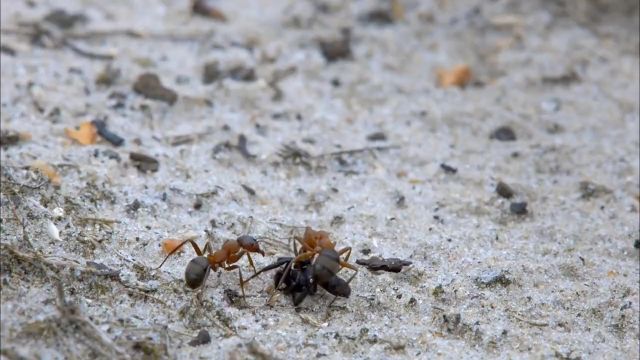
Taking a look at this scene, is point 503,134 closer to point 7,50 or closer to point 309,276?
point 309,276

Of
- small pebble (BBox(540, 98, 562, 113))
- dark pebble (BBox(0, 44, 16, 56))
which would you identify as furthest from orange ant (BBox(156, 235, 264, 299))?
small pebble (BBox(540, 98, 562, 113))

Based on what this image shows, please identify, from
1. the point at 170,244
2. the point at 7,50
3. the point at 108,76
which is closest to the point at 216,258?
the point at 170,244

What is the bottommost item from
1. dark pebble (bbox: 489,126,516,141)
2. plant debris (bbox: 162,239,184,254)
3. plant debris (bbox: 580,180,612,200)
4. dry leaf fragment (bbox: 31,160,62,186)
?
plant debris (bbox: 580,180,612,200)

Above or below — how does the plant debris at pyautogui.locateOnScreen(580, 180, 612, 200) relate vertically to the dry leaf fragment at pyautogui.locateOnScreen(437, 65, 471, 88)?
below

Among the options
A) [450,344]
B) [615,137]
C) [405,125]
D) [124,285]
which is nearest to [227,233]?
[124,285]

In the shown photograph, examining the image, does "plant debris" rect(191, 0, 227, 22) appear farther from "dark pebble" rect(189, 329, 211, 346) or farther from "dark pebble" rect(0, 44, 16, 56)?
"dark pebble" rect(189, 329, 211, 346)

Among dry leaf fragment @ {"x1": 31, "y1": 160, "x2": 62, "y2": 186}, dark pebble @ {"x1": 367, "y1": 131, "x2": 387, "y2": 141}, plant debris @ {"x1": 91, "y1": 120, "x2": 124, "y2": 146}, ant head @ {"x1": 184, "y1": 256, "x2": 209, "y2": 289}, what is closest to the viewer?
ant head @ {"x1": 184, "y1": 256, "x2": 209, "y2": 289}

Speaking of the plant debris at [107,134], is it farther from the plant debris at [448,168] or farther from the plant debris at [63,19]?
the plant debris at [448,168]
